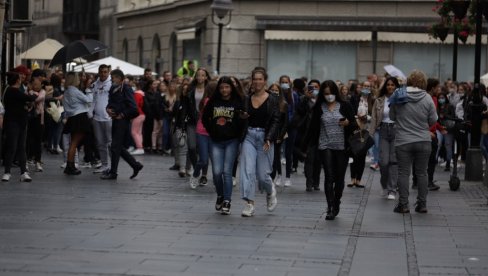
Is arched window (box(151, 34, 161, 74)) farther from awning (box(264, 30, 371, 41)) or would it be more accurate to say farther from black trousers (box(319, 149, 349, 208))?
black trousers (box(319, 149, 349, 208))

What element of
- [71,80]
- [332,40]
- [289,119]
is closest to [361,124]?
[289,119]

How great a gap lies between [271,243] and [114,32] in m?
44.7

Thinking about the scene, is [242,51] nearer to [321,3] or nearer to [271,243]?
[321,3]

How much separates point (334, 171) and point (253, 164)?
99cm

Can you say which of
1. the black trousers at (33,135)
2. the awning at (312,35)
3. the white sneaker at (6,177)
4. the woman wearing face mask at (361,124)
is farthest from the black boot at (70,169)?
the awning at (312,35)

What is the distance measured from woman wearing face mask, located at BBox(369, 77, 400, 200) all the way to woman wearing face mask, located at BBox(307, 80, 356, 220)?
9.11 feet

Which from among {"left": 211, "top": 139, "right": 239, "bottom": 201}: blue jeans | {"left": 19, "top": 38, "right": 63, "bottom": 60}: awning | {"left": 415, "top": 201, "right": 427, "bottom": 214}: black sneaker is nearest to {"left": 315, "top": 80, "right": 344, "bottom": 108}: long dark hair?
{"left": 211, "top": 139, "right": 239, "bottom": 201}: blue jeans

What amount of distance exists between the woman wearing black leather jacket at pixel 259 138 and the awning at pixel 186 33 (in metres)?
28.5

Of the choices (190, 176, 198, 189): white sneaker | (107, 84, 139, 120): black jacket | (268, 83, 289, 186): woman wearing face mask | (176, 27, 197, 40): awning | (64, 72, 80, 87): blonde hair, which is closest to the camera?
(268, 83, 289, 186): woman wearing face mask

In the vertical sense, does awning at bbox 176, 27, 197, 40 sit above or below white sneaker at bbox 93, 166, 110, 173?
above

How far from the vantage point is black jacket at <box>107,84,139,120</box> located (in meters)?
21.3

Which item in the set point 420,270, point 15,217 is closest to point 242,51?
point 15,217

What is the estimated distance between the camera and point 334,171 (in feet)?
A: 52.7

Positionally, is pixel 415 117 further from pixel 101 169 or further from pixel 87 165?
pixel 87 165
